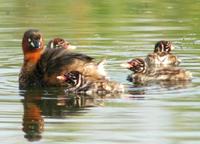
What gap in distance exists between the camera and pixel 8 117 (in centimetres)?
912

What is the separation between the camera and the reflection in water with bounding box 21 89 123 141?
8.70m

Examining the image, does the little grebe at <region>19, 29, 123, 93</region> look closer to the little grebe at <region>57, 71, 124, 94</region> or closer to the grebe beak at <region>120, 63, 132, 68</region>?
the little grebe at <region>57, 71, 124, 94</region>

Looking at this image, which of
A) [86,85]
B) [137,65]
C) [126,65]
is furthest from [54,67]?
[137,65]

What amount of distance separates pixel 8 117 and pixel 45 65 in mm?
2166

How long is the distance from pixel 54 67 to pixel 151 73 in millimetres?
1290

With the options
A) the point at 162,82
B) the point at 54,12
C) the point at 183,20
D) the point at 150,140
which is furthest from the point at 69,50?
the point at 54,12

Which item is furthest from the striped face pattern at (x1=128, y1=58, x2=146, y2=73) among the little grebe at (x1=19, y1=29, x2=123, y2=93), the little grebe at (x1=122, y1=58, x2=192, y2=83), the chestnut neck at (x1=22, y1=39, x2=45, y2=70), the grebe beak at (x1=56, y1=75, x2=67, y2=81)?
the grebe beak at (x1=56, y1=75, x2=67, y2=81)

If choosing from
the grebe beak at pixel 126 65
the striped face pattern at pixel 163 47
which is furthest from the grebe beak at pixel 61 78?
the striped face pattern at pixel 163 47

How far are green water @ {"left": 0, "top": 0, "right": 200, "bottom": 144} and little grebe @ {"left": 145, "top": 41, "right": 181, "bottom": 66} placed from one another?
17cm

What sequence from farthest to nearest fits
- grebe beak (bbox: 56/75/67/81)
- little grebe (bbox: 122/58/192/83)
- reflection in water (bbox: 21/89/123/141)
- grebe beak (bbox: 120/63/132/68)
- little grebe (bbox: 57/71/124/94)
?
grebe beak (bbox: 120/63/132/68) → little grebe (bbox: 122/58/192/83) → grebe beak (bbox: 56/75/67/81) → little grebe (bbox: 57/71/124/94) → reflection in water (bbox: 21/89/123/141)

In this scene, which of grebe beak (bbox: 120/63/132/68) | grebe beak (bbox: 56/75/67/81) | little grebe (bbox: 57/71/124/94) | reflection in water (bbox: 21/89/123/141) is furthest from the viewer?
grebe beak (bbox: 120/63/132/68)

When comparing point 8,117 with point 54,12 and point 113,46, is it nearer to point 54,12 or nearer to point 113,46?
point 113,46

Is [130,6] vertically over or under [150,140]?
over

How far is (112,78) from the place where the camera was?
11453 mm
